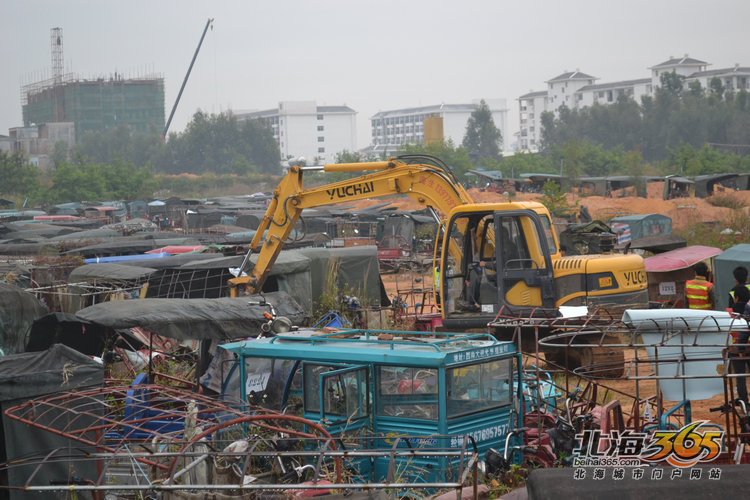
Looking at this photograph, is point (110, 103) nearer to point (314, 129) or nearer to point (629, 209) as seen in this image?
point (314, 129)

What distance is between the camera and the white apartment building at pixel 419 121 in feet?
501

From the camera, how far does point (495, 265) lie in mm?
13094

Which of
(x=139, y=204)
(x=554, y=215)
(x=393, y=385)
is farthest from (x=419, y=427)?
(x=139, y=204)

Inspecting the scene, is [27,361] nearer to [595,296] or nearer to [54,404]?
[54,404]

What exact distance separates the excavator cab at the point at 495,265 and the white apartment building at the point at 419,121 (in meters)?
129

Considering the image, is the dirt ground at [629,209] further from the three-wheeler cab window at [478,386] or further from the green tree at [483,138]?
the green tree at [483,138]

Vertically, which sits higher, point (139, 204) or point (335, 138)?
point (335, 138)

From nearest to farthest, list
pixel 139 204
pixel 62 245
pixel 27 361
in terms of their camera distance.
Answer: pixel 27 361 < pixel 62 245 < pixel 139 204

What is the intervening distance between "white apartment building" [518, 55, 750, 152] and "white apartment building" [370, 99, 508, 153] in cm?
651

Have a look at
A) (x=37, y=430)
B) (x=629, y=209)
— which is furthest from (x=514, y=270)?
(x=629, y=209)

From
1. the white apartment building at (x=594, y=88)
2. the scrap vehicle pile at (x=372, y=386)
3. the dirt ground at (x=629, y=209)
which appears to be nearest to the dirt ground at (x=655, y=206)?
the dirt ground at (x=629, y=209)

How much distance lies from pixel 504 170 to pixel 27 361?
2692 inches

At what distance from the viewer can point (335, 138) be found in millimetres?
151250

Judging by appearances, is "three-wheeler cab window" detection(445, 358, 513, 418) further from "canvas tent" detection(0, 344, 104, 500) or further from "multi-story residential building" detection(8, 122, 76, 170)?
"multi-story residential building" detection(8, 122, 76, 170)
